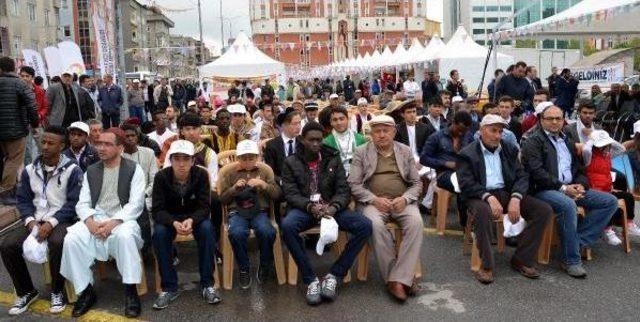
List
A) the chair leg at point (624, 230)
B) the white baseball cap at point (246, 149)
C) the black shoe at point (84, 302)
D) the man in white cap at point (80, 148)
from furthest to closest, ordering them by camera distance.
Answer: the chair leg at point (624, 230) < the man in white cap at point (80, 148) < the white baseball cap at point (246, 149) < the black shoe at point (84, 302)

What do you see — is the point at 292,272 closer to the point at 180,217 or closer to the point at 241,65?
the point at 180,217

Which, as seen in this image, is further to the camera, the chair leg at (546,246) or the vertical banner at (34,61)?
the vertical banner at (34,61)

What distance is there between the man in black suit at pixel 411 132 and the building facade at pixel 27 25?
3593 centimetres

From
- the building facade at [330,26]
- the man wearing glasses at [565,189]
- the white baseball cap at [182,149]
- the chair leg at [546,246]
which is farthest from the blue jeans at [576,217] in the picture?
the building facade at [330,26]

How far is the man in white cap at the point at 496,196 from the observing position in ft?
15.8

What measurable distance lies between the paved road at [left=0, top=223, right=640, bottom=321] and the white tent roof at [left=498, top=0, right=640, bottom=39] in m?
6.17

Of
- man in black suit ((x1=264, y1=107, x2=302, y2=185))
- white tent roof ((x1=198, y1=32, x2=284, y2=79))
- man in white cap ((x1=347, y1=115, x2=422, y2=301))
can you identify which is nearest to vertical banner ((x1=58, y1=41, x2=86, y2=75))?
white tent roof ((x1=198, y1=32, x2=284, y2=79))

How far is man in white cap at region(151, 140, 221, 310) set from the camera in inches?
176

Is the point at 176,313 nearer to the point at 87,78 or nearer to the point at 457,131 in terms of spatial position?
the point at 457,131

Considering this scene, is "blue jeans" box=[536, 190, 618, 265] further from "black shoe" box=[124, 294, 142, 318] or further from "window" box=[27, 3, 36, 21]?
"window" box=[27, 3, 36, 21]

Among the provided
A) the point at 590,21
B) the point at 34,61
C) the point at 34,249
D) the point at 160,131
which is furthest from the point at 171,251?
the point at 34,61

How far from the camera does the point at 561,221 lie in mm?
4953

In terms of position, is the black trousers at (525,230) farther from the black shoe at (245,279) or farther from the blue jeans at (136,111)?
the blue jeans at (136,111)

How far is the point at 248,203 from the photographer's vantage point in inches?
193
